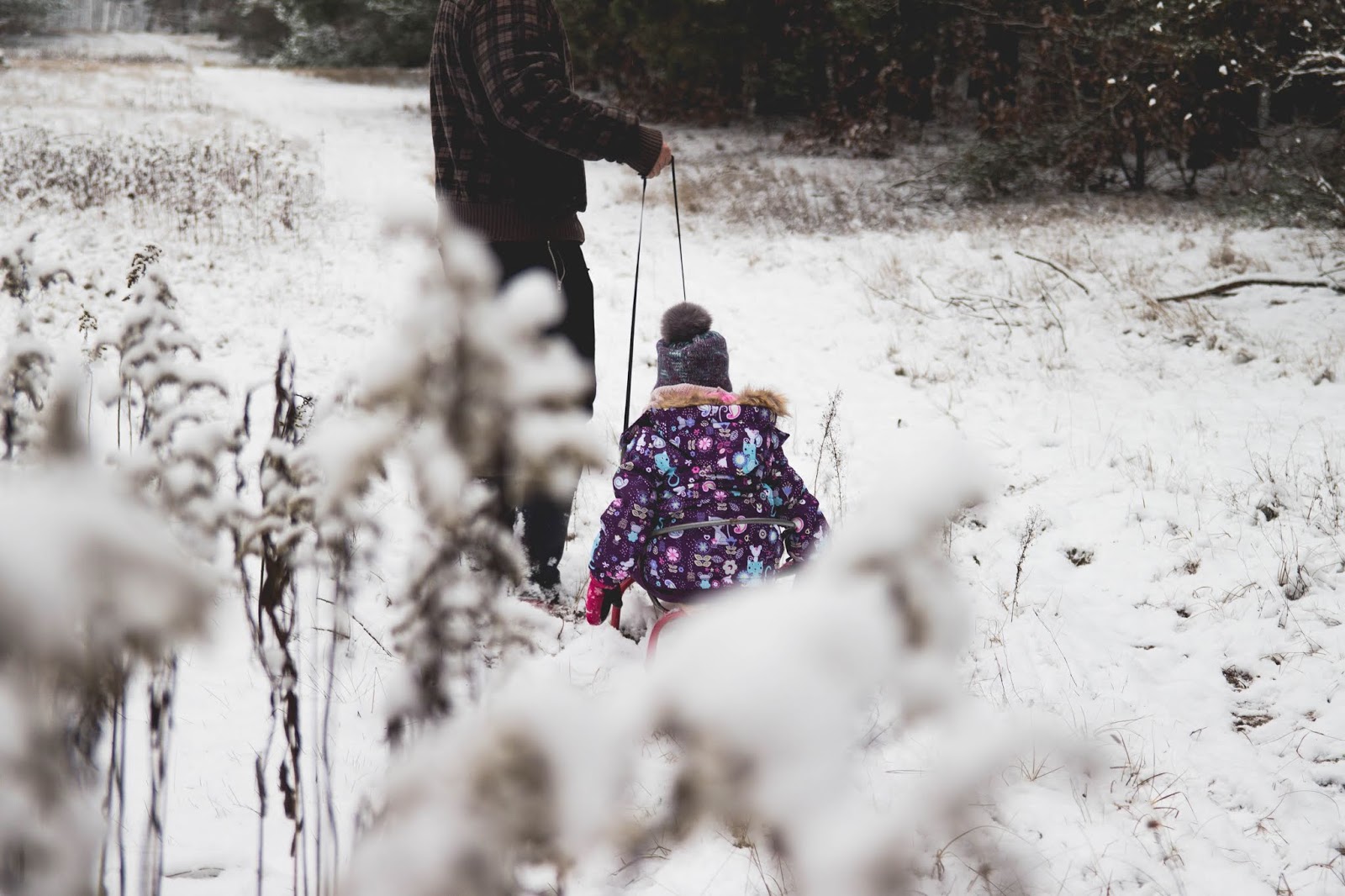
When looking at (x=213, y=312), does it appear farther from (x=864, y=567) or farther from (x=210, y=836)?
(x=864, y=567)

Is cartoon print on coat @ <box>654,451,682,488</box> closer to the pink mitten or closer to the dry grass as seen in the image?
the pink mitten

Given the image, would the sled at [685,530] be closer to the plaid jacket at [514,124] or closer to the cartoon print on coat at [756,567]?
the cartoon print on coat at [756,567]

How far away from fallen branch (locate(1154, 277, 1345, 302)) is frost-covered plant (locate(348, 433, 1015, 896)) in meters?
6.45

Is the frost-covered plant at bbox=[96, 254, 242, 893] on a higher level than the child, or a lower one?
higher

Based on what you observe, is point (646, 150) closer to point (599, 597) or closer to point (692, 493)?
point (692, 493)

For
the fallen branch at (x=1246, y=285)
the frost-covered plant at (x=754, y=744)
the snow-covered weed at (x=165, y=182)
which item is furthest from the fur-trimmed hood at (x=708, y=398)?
the snow-covered weed at (x=165, y=182)

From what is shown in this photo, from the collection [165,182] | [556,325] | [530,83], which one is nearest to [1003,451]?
[556,325]

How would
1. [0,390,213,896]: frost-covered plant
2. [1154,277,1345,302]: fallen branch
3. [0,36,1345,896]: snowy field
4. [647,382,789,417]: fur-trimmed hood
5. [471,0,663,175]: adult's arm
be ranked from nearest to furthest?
1. [0,390,213,896]: frost-covered plant
2. [0,36,1345,896]: snowy field
3. [471,0,663,175]: adult's arm
4. [647,382,789,417]: fur-trimmed hood
5. [1154,277,1345,302]: fallen branch

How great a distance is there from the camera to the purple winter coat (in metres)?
2.73

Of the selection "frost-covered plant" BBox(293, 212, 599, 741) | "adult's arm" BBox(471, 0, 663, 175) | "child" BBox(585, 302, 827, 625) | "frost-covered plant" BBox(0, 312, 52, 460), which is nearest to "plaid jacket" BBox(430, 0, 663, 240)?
"adult's arm" BBox(471, 0, 663, 175)

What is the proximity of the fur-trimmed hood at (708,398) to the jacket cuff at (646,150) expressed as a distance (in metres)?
0.77

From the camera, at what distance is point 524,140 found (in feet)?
9.10

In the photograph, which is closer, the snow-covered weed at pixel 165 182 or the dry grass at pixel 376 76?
the snow-covered weed at pixel 165 182

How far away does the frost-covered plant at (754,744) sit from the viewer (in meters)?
0.51
